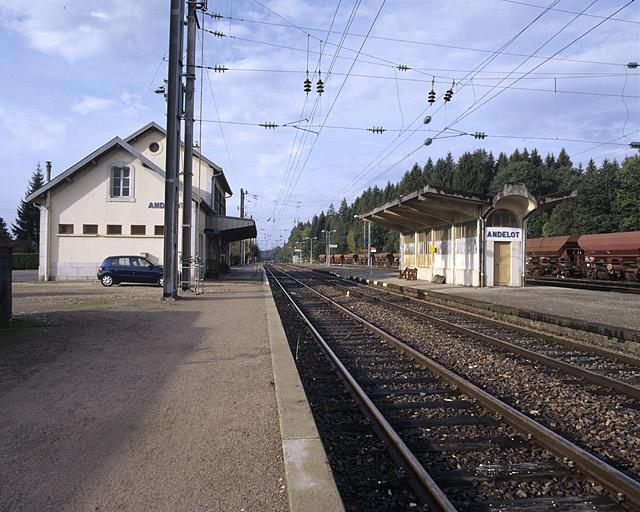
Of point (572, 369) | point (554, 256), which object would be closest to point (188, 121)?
point (572, 369)

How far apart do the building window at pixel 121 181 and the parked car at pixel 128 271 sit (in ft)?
19.4

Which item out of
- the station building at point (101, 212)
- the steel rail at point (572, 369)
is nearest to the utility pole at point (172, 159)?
the station building at point (101, 212)

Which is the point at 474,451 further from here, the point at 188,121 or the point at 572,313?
the point at 188,121

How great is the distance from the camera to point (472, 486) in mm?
3873

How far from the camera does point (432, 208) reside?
82.1ft

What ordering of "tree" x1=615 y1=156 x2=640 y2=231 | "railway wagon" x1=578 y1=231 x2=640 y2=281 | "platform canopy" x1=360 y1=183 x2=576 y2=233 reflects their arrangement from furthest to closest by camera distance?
"tree" x1=615 y1=156 x2=640 y2=231
"railway wagon" x1=578 y1=231 x2=640 y2=281
"platform canopy" x1=360 y1=183 x2=576 y2=233

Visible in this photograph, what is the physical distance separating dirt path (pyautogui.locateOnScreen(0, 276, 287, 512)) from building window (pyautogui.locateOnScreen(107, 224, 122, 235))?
1857cm

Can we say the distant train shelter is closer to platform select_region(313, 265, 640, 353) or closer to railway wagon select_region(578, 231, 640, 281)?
platform select_region(313, 265, 640, 353)

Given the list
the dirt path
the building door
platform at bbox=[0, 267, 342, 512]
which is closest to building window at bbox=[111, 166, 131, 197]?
the dirt path

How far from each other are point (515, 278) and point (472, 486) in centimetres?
2142

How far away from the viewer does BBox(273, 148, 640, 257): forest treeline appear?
5922 cm

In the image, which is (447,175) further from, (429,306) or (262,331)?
(262,331)

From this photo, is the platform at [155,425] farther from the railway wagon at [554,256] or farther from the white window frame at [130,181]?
the railway wagon at [554,256]

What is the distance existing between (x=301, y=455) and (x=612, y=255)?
33823mm
